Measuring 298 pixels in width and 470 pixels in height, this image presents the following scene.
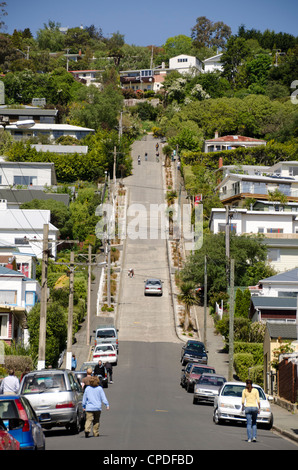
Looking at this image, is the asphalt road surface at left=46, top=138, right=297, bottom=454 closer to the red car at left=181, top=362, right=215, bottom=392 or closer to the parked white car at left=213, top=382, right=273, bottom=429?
the parked white car at left=213, top=382, right=273, bottom=429

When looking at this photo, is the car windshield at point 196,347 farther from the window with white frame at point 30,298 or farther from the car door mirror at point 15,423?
the car door mirror at point 15,423

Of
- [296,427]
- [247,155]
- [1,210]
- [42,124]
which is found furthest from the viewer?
[42,124]

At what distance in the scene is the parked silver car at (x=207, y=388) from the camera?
32.7 meters

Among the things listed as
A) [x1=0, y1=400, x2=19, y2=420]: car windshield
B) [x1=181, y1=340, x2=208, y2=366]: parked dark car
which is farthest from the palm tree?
[x1=0, y1=400, x2=19, y2=420]: car windshield

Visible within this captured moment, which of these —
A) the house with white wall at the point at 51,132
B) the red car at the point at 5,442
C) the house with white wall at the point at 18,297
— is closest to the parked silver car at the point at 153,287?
the house with white wall at the point at 18,297

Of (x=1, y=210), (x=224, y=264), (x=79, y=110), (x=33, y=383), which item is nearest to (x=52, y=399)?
(x=33, y=383)

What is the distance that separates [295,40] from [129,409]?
6177 inches

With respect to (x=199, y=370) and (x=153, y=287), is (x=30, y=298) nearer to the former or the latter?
(x=153, y=287)

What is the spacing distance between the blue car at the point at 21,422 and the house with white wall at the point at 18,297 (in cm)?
3169

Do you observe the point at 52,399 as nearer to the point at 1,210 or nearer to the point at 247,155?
the point at 1,210

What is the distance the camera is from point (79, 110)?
424 ft

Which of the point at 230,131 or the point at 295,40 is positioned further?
the point at 295,40

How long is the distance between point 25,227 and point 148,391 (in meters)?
40.5

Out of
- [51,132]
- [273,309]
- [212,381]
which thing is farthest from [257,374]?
[51,132]
